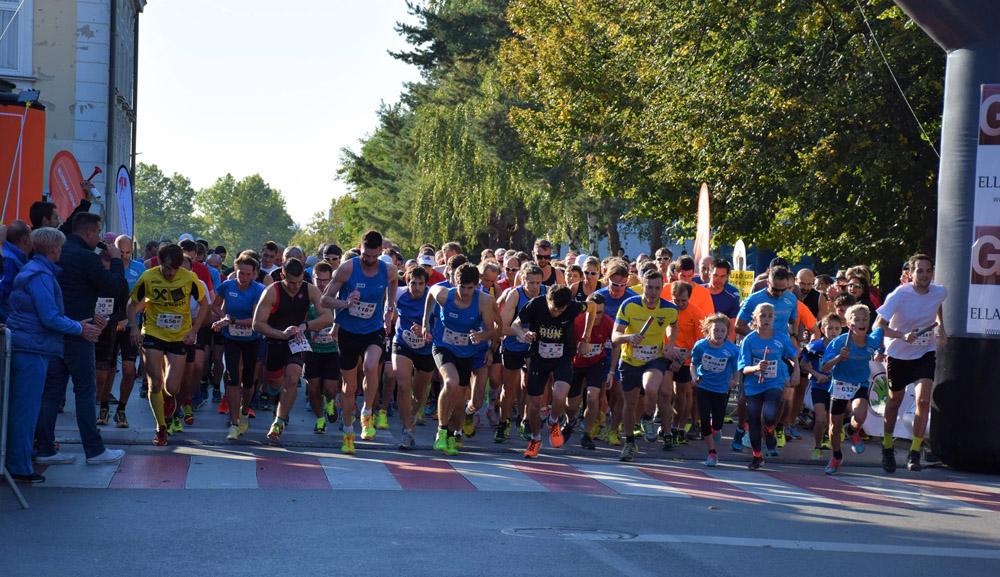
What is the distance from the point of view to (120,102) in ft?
123

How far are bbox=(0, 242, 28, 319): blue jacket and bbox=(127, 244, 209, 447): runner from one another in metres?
2.10

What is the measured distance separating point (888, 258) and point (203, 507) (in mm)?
19252

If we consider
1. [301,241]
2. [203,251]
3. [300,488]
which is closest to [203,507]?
[300,488]

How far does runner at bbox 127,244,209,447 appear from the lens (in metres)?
13.6

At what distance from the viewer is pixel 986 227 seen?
540 inches

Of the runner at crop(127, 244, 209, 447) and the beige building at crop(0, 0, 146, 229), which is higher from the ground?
the beige building at crop(0, 0, 146, 229)

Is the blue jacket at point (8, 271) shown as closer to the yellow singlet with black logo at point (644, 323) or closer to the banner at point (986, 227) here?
the yellow singlet with black logo at point (644, 323)

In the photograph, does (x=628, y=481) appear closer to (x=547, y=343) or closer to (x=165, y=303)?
(x=547, y=343)

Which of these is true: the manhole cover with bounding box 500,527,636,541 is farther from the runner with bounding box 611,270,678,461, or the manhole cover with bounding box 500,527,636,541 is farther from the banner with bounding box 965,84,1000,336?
the banner with bounding box 965,84,1000,336

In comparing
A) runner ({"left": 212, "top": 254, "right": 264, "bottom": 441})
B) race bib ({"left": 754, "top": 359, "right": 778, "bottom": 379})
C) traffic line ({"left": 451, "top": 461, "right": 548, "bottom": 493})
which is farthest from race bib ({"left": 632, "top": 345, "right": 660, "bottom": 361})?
runner ({"left": 212, "top": 254, "right": 264, "bottom": 441})

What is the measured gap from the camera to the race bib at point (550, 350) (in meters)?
14.1

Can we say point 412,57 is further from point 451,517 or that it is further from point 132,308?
point 451,517

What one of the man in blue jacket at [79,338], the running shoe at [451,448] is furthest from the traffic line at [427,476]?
the man in blue jacket at [79,338]

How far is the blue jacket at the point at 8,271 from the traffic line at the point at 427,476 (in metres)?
3.32
